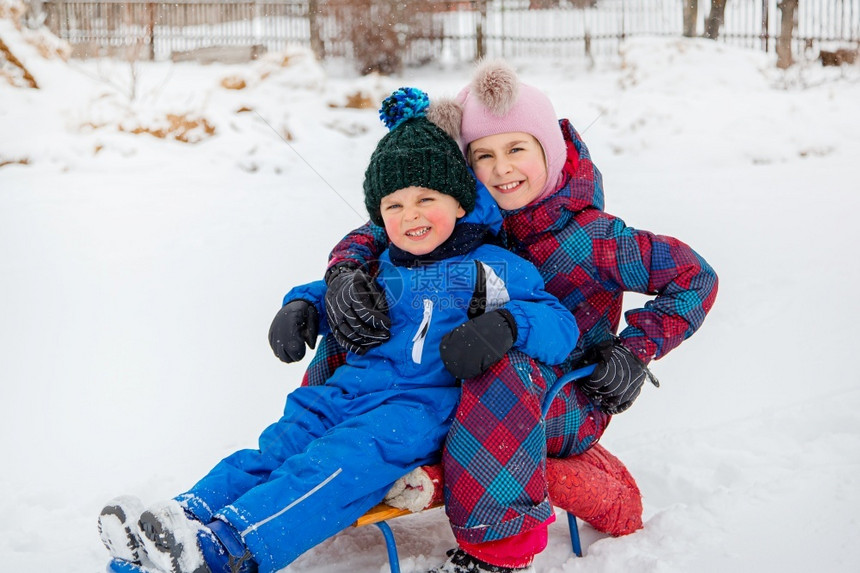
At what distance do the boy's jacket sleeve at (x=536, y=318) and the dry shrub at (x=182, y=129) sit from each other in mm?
6012

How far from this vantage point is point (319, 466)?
207 cm

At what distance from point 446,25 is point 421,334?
1230cm

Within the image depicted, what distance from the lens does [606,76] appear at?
11672 millimetres

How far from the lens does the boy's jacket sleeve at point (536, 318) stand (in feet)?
7.25

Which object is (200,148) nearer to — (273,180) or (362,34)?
(273,180)

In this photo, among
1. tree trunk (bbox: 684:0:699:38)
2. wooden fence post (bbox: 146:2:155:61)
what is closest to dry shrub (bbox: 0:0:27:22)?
wooden fence post (bbox: 146:2:155:61)

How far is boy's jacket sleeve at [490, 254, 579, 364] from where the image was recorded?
2.21 m

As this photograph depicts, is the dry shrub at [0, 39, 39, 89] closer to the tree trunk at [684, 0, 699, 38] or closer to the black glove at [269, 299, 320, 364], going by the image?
the black glove at [269, 299, 320, 364]

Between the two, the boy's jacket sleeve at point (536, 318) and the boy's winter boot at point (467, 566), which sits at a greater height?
the boy's jacket sleeve at point (536, 318)

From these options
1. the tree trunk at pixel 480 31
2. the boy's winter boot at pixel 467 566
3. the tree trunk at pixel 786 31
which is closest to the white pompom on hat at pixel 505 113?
the boy's winter boot at pixel 467 566

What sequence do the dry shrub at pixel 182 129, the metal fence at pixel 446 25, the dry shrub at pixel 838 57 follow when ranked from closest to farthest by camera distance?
the dry shrub at pixel 182 129
the dry shrub at pixel 838 57
the metal fence at pixel 446 25

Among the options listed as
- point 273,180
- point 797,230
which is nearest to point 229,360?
point 273,180

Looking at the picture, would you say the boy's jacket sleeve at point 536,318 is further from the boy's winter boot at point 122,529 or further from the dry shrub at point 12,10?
the dry shrub at point 12,10

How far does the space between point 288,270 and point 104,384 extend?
5.29 feet
